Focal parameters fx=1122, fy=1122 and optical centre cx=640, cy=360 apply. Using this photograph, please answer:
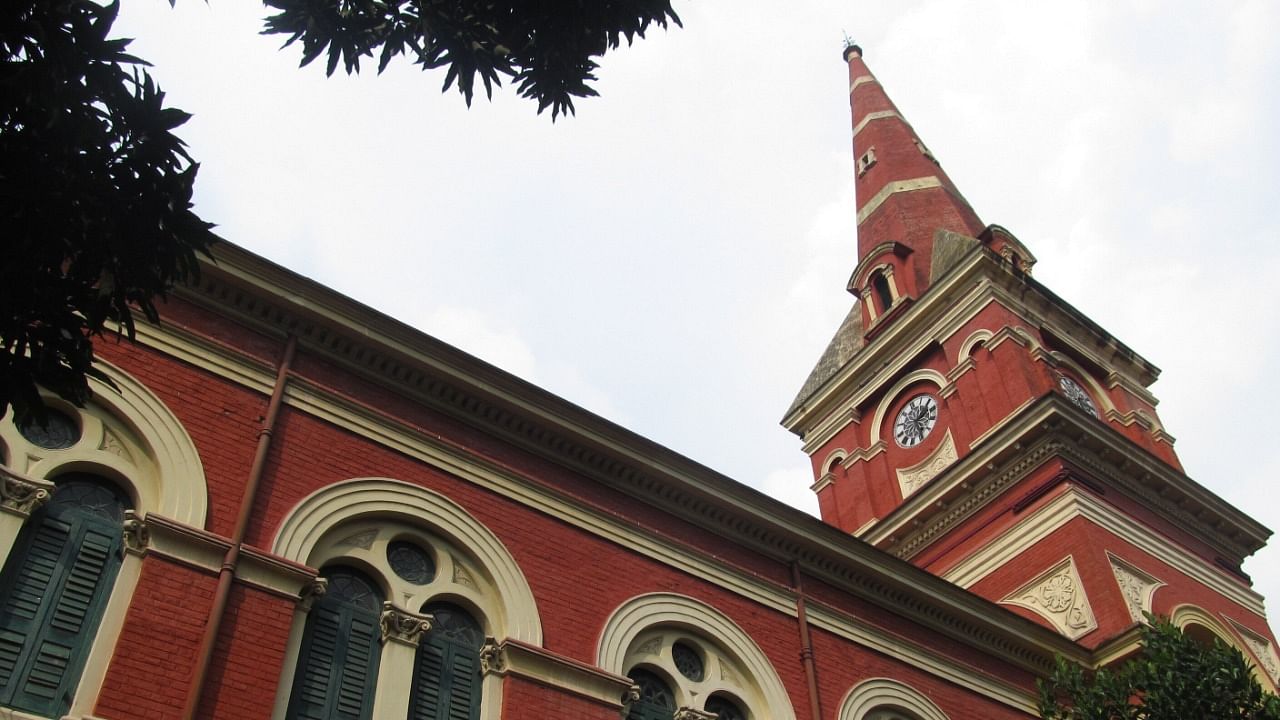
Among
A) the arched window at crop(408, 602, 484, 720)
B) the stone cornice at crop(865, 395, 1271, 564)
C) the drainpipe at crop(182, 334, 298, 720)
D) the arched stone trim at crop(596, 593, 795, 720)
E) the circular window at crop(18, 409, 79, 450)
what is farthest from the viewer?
the stone cornice at crop(865, 395, 1271, 564)

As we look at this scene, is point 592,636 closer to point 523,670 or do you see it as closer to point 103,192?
point 523,670

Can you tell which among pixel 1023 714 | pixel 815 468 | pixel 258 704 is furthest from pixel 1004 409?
pixel 258 704

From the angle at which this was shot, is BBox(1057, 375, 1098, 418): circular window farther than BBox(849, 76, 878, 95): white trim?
No

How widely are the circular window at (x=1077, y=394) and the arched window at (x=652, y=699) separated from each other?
15.4 metres

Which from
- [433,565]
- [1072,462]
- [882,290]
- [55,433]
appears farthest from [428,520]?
[882,290]

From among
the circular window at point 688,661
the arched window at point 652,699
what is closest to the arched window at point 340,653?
the arched window at point 652,699

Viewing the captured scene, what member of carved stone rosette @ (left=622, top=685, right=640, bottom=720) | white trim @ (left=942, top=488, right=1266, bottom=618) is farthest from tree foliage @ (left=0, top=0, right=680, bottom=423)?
white trim @ (left=942, top=488, right=1266, bottom=618)

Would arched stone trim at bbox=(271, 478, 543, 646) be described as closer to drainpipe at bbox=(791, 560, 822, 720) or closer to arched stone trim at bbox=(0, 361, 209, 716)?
arched stone trim at bbox=(0, 361, 209, 716)

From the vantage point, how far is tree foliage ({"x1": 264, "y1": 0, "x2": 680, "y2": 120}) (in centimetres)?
764

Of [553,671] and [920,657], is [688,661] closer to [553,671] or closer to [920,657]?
[553,671]

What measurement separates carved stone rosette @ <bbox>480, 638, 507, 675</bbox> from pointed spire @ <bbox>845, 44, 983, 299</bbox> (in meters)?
19.4

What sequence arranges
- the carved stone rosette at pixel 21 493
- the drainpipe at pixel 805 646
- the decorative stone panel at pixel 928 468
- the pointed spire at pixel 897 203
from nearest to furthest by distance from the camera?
1. the carved stone rosette at pixel 21 493
2. the drainpipe at pixel 805 646
3. the decorative stone panel at pixel 928 468
4. the pointed spire at pixel 897 203

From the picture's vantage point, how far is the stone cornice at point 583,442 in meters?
12.1

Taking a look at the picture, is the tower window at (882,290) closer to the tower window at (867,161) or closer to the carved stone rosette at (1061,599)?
the tower window at (867,161)
